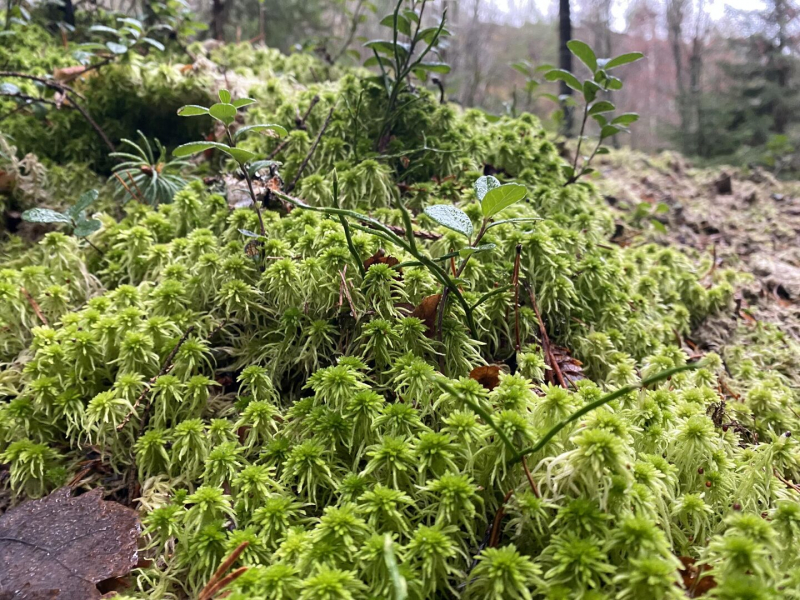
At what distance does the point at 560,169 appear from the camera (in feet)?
9.84

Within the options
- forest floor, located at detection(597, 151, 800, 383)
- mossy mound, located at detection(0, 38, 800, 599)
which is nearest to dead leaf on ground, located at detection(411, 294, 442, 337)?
mossy mound, located at detection(0, 38, 800, 599)

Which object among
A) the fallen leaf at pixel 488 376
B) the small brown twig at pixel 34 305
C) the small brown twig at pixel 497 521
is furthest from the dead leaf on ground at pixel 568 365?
the small brown twig at pixel 34 305

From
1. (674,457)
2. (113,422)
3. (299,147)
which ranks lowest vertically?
(674,457)

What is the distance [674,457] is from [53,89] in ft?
13.3

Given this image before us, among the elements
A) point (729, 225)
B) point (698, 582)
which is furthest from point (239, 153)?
point (729, 225)

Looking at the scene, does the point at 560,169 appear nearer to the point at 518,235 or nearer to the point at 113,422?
the point at 518,235

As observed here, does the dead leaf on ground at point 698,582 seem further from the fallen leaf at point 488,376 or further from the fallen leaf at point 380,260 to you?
the fallen leaf at point 380,260

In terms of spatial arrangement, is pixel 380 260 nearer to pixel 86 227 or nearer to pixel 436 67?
pixel 436 67

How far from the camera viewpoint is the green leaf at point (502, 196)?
143cm

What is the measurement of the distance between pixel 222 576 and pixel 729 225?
4.79 meters

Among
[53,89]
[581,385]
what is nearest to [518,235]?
[581,385]

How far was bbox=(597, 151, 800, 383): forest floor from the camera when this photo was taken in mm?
2686

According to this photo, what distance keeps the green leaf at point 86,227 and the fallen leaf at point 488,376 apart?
206cm

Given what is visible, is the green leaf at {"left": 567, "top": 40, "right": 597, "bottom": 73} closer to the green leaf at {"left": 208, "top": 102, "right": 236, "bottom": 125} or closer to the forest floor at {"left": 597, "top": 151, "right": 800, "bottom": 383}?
the forest floor at {"left": 597, "top": 151, "right": 800, "bottom": 383}
